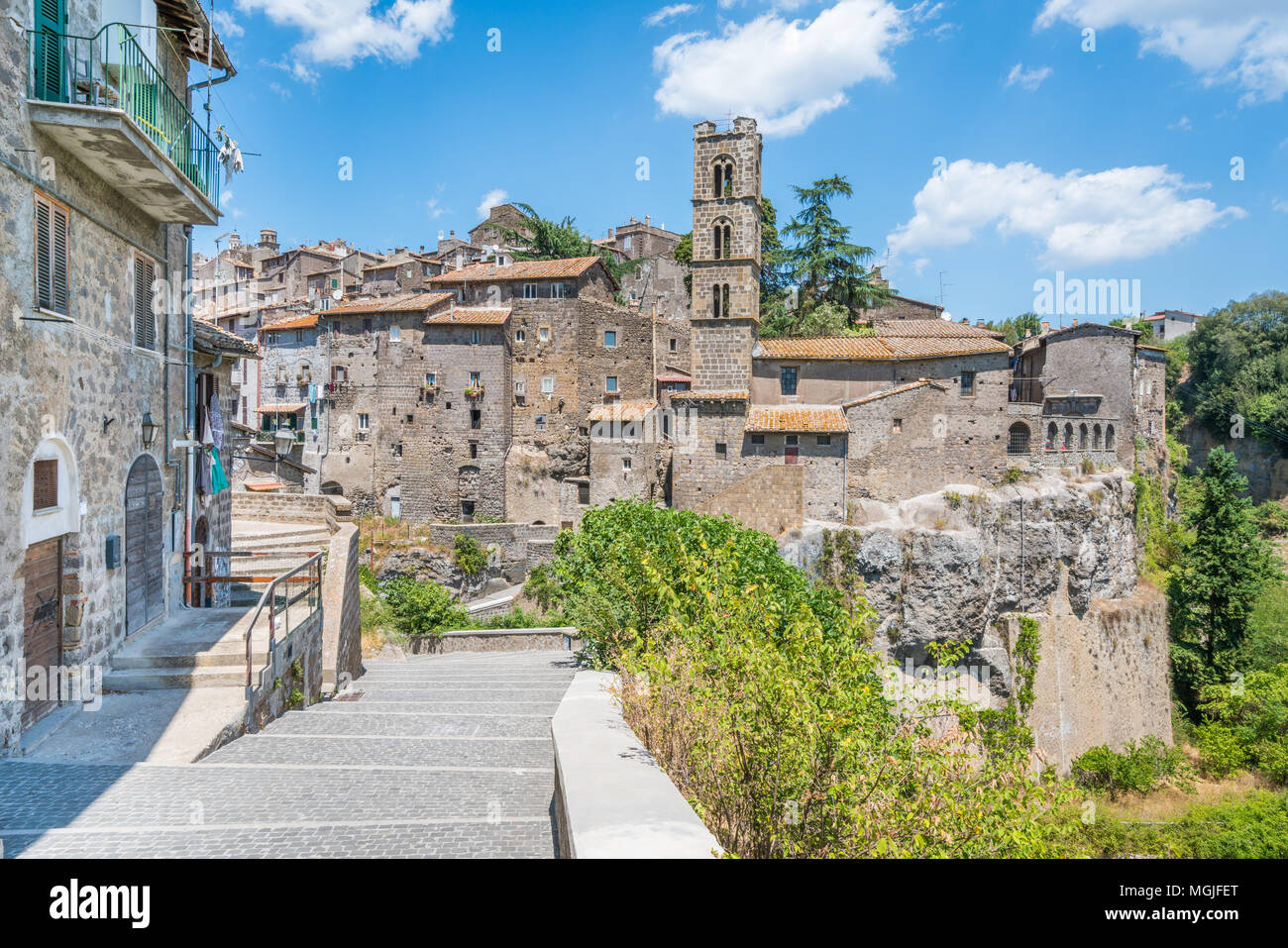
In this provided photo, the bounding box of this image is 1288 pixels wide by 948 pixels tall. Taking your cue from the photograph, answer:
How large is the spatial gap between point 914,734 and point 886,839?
2.03 m

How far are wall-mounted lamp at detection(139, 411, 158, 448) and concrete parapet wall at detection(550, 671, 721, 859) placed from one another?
9.35m

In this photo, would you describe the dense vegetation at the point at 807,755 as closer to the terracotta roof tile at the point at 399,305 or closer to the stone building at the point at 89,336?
the stone building at the point at 89,336

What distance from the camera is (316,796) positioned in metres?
6.96

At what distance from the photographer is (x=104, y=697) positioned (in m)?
10.1

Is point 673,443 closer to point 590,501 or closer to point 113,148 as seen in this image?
point 590,501

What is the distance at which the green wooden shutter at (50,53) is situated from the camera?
350 inches

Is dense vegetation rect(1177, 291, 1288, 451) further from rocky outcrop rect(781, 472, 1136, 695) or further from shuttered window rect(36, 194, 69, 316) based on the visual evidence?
shuttered window rect(36, 194, 69, 316)

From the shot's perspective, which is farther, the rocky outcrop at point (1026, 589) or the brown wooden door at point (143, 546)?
the rocky outcrop at point (1026, 589)

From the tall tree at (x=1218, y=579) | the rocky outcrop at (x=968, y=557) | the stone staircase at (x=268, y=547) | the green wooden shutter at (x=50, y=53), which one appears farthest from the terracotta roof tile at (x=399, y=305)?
the tall tree at (x=1218, y=579)

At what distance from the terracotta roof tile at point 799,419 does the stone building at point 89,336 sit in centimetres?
2234

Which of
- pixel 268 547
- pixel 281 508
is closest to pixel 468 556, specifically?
pixel 281 508

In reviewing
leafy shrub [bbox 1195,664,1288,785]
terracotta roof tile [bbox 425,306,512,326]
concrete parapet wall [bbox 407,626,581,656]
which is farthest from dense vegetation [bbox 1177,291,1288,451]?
concrete parapet wall [bbox 407,626,581,656]

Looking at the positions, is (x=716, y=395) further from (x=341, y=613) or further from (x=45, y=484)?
(x=45, y=484)

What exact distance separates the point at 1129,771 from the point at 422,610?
30000mm
